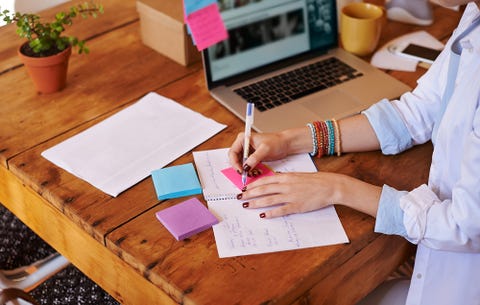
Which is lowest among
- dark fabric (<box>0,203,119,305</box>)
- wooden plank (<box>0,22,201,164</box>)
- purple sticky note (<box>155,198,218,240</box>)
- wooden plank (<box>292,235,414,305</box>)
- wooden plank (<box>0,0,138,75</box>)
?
dark fabric (<box>0,203,119,305</box>)

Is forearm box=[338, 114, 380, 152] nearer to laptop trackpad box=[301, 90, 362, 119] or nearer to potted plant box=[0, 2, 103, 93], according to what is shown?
laptop trackpad box=[301, 90, 362, 119]

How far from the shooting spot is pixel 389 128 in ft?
4.22

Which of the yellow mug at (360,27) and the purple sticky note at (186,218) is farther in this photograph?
the yellow mug at (360,27)

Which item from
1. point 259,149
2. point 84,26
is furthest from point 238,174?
point 84,26

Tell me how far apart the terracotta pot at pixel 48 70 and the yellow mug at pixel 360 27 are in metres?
0.70

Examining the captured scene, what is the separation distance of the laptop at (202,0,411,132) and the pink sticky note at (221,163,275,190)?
13cm

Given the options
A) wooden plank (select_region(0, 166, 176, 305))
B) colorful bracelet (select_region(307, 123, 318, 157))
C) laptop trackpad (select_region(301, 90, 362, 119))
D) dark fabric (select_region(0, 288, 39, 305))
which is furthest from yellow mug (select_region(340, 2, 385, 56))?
dark fabric (select_region(0, 288, 39, 305))

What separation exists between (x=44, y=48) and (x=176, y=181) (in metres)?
0.49

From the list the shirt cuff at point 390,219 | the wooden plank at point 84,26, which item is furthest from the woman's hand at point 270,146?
the wooden plank at point 84,26

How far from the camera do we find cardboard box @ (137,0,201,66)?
1.52 meters

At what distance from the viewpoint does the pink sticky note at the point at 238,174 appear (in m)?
1.18

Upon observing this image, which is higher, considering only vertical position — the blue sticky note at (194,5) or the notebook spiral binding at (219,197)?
the blue sticky note at (194,5)

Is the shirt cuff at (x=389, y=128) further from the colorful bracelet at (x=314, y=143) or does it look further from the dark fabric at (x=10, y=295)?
the dark fabric at (x=10, y=295)

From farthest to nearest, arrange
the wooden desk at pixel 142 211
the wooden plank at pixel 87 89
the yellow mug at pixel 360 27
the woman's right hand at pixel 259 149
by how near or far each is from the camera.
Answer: the yellow mug at pixel 360 27 < the wooden plank at pixel 87 89 < the woman's right hand at pixel 259 149 < the wooden desk at pixel 142 211
